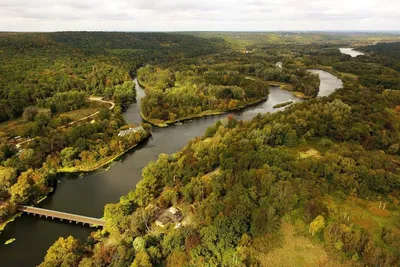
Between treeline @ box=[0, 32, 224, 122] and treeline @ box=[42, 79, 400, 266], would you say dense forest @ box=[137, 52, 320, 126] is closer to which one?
treeline @ box=[0, 32, 224, 122]

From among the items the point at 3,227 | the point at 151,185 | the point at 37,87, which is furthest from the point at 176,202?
the point at 37,87

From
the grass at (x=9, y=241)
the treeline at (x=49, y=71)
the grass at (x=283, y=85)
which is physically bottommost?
the grass at (x=9, y=241)

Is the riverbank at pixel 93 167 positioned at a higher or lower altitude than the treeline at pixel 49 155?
lower

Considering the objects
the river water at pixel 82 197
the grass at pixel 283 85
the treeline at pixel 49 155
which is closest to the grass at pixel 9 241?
the river water at pixel 82 197

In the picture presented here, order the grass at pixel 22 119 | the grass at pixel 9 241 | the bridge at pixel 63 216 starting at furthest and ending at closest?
the grass at pixel 22 119
the bridge at pixel 63 216
the grass at pixel 9 241

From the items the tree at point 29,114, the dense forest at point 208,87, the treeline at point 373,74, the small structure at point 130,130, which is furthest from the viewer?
the treeline at point 373,74

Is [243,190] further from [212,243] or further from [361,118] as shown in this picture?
[361,118]

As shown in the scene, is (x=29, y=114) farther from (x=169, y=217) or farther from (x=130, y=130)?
(x=169, y=217)

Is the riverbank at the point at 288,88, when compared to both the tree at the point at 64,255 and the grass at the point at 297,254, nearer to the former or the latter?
the grass at the point at 297,254
